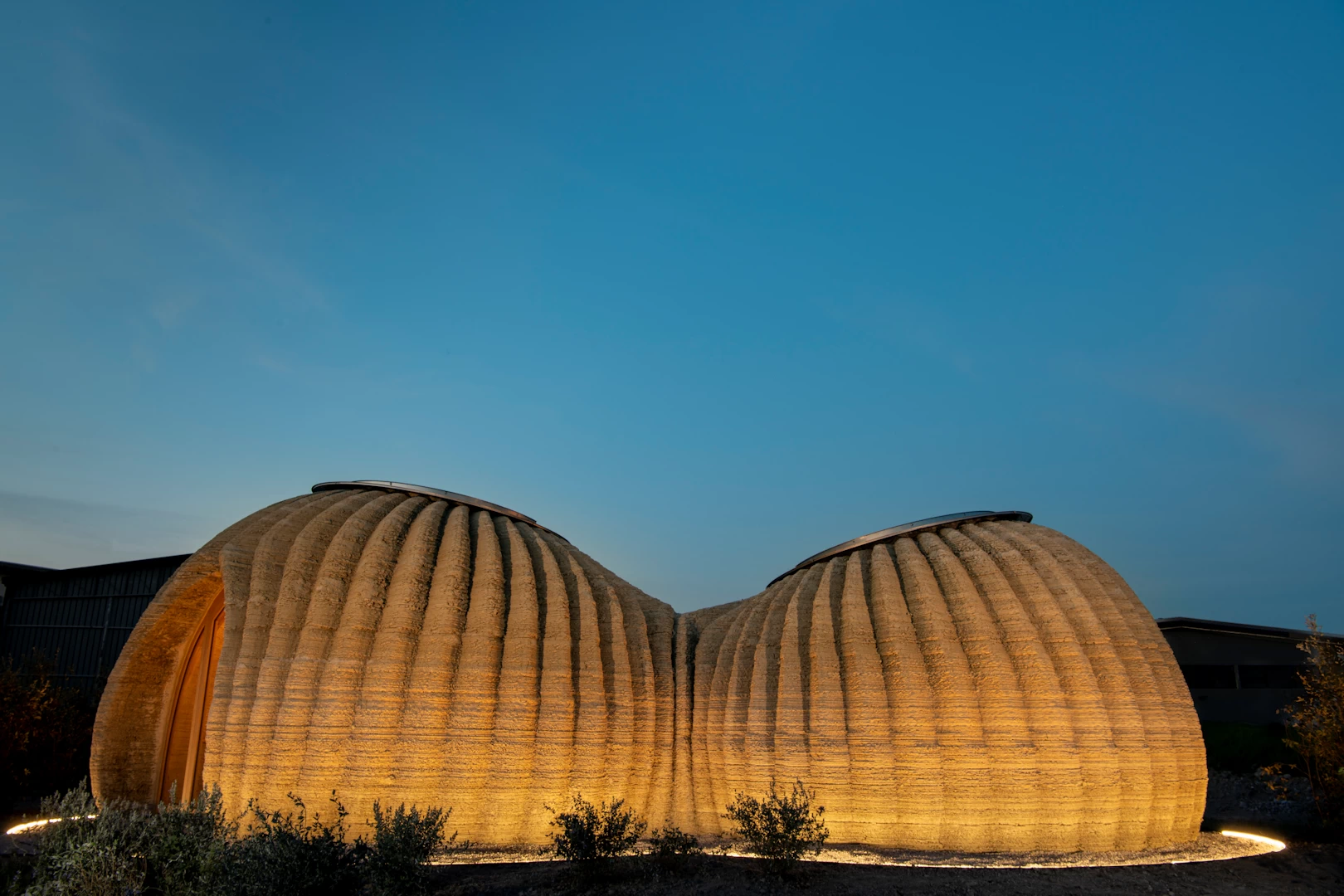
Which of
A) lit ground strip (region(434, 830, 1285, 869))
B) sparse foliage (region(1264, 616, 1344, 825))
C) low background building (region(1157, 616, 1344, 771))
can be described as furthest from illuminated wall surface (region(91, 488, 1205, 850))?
low background building (region(1157, 616, 1344, 771))

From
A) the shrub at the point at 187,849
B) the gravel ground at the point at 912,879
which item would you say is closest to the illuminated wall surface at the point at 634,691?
the gravel ground at the point at 912,879

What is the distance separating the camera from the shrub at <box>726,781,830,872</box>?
9.30 metres

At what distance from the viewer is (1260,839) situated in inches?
482

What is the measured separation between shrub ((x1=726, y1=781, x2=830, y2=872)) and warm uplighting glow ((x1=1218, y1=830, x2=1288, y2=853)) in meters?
7.23

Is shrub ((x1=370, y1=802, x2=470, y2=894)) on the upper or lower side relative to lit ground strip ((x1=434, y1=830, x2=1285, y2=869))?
upper

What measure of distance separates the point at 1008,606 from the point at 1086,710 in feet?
5.60

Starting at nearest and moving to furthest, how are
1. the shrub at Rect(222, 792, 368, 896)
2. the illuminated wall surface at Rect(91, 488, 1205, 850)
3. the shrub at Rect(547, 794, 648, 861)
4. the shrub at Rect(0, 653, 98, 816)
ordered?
the shrub at Rect(222, 792, 368, 896), the shrub at Rect(547, 794, 648, 861), the illuminated wall surface at Rect(91, 488, 1205, 850), the shrub at Rect(0, 653, 98, 816)

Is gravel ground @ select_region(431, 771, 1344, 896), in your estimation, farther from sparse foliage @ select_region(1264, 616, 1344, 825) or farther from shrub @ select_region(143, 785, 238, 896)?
shrub @ select_region(143, 785, 238, 896)

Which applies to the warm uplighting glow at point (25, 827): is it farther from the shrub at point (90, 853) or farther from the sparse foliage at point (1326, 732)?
the sparse foliage at point (1326, 732)

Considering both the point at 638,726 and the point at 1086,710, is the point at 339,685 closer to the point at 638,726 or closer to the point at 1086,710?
the point at 638,726

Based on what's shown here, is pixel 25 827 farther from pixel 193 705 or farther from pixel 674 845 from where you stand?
pixel 674 845

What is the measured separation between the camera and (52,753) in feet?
52.8

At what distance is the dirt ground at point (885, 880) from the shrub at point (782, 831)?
0.23 metres

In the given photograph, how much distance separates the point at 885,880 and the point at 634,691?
14.7ft
